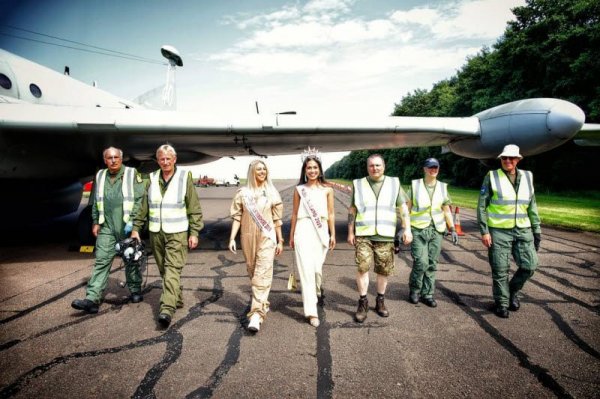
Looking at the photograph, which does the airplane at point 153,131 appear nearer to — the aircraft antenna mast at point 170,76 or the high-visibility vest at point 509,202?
the high-visibility vest at point 509,202

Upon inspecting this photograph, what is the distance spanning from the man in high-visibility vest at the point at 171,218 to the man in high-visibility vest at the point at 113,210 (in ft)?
0.96

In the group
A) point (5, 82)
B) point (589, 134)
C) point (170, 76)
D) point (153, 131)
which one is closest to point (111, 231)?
point (153, 131)

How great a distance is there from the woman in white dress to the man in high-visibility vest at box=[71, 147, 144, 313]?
2.08 m

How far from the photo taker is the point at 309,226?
3518 mm

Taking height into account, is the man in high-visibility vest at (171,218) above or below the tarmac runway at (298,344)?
above

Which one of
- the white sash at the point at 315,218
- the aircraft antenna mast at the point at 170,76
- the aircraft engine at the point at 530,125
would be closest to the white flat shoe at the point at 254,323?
the white sash at the point at 315,218

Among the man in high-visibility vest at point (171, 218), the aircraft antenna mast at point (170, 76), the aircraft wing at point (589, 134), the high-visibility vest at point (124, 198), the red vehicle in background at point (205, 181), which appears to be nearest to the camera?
Result: the man in high-visibility vest at point (171, 218)

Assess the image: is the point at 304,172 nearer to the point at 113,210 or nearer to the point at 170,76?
the point at 113,210

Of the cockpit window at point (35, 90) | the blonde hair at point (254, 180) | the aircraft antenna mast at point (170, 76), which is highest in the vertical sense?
the aircraft antenna mast at point (170, 76)

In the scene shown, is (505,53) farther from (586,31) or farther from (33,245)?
(33,245)

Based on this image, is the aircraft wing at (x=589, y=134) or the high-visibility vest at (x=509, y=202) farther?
the aircraft wing at (x=589, y=134)

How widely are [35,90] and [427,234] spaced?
8.07m

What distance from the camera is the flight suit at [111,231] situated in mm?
3869

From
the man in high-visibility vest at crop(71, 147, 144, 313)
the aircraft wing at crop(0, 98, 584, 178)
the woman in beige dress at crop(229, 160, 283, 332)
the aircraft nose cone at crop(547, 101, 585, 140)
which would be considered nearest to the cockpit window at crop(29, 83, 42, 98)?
the aircraft wing at crop(0, 98, 584, 178)
